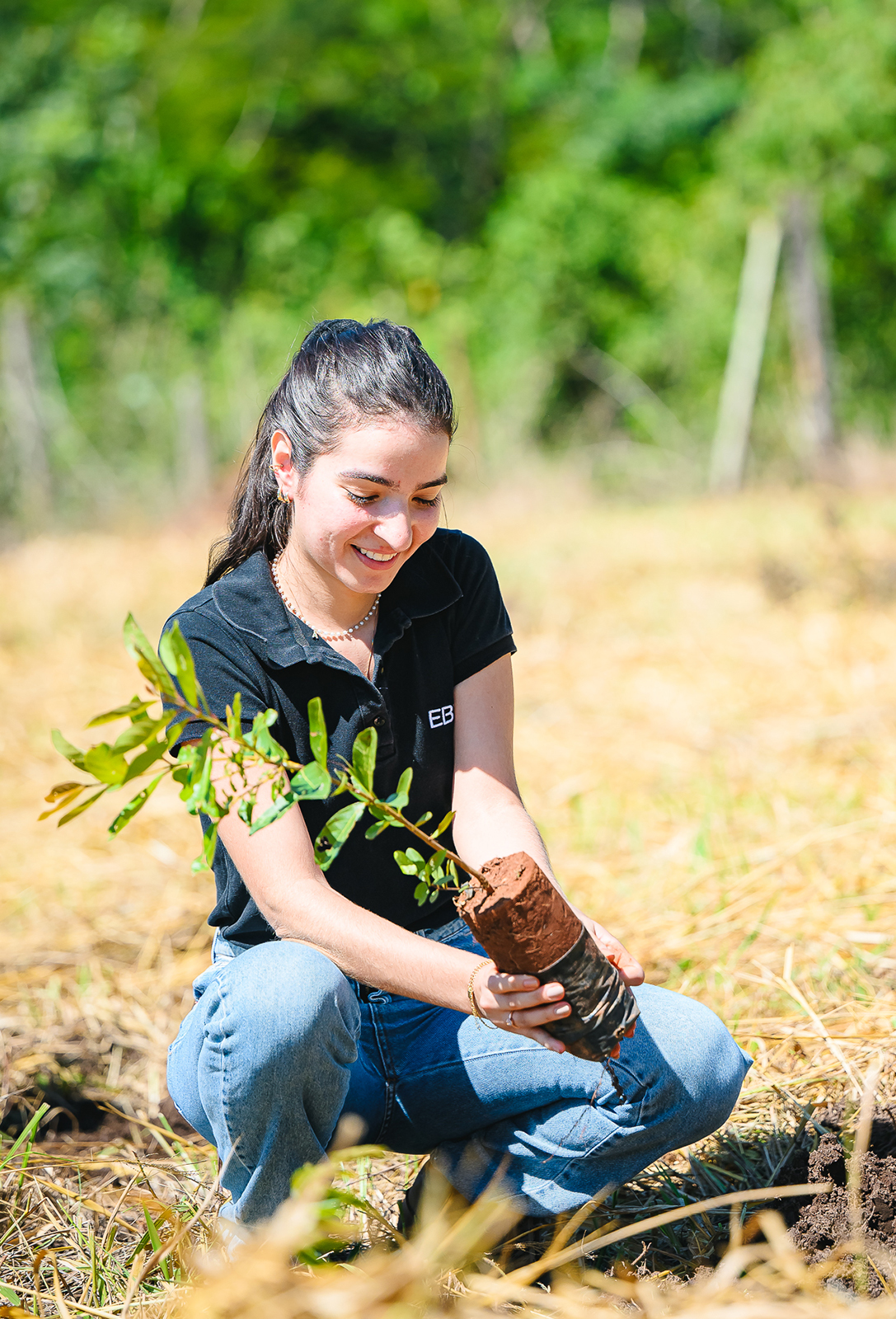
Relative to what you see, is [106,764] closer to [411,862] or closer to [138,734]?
[138,734]

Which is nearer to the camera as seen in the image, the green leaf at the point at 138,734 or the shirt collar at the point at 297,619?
the green leaf at the point at 138,734

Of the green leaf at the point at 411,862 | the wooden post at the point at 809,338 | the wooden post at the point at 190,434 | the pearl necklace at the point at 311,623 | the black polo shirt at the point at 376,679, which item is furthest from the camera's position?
the wooden post at the point at 190,434

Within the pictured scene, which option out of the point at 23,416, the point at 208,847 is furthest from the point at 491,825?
the point at 23,416

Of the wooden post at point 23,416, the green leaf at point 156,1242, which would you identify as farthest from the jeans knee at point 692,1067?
the wooden post at point 23,416

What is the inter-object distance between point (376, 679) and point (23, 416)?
1203 cm

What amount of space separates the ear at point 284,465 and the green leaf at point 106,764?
76 centimetres

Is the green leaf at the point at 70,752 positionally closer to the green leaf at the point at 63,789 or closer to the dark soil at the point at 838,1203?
the green leaf at the point at 63,789

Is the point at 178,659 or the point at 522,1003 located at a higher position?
the point at 178,659

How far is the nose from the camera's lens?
5.74 ft

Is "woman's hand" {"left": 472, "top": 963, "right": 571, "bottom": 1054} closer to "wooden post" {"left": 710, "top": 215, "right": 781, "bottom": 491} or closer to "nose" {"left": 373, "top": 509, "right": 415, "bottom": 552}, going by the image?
"nose" {"left": 373, "top": 509, "right": 415, "bottom": 552}

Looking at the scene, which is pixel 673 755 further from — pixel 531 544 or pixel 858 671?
pixel 531 544

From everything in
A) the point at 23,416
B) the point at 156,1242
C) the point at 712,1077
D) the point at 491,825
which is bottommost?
the point at 156,1242

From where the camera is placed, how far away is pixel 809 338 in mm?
10023

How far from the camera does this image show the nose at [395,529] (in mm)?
1751
